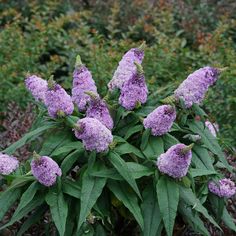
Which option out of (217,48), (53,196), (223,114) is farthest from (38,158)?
(217,48)

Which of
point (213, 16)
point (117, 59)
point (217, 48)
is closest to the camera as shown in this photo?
point (117, 59)

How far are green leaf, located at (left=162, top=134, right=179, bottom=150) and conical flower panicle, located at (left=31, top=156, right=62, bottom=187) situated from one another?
22.9 inches

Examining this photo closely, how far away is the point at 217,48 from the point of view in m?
6.27

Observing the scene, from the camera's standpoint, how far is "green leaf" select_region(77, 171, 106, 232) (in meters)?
2.90

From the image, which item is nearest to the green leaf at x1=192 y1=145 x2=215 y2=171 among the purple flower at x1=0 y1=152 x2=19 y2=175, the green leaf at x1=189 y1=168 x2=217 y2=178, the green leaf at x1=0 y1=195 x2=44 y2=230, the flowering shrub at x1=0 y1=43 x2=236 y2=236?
the flowering shrub at x1=0 y1=43 x2=236 y2=236

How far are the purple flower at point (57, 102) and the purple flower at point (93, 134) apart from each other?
0.82ft

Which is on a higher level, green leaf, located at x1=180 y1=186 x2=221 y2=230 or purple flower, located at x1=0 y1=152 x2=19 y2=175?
purple flower, located at x1=0 y1=152 x2=19 y2=175

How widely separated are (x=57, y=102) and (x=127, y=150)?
432 millimetres

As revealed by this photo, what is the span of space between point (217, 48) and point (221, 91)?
3.68 ft

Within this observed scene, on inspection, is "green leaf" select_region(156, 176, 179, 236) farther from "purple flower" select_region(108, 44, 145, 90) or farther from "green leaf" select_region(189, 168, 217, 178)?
"purple flower" select_region(108, 44, 145, 90)

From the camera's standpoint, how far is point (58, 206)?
299 cm

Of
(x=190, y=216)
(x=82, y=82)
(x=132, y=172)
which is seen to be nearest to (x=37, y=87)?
(x=82, y=82)

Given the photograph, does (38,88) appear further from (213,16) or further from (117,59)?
(213,16)

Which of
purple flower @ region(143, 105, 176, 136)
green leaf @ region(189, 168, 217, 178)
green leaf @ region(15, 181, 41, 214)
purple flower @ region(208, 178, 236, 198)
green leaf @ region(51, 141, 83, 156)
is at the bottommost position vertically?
purple flower @ region(208, 178, 236, 198)
